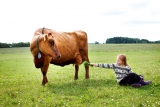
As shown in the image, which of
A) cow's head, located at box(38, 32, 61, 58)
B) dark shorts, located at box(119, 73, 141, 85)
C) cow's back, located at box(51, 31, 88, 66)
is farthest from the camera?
cow's back, located at box(51, 31, 88, 66)

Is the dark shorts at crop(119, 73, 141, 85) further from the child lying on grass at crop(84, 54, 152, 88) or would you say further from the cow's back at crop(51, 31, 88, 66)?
the cow's back at crop(51, 31, 88, 66)

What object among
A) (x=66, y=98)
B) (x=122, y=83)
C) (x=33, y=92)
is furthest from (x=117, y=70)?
(x=33, y=92)

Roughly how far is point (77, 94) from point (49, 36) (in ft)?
11.6

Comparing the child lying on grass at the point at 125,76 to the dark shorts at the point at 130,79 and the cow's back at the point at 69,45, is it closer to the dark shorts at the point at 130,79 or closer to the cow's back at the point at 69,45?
the dark shorts at the point at 130,79

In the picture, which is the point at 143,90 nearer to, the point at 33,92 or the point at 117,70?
the point at 117,70

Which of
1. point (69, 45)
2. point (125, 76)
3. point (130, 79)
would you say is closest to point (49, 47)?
point (69, 45)

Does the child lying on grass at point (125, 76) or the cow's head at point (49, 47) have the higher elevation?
the cow's head at point (49, 47)

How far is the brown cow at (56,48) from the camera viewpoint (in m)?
11.9

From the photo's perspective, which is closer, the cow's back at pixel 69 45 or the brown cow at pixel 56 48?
the brown cow at pixel 56 48

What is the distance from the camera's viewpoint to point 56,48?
11.9 m

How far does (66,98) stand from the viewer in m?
9.47

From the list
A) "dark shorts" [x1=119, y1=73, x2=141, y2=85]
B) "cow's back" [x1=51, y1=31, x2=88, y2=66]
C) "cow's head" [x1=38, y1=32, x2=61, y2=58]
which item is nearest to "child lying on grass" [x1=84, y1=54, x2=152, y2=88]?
"dark shorts" [x1=119, y1=73, x2=141, y2=85]

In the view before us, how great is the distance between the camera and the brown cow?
11.9m

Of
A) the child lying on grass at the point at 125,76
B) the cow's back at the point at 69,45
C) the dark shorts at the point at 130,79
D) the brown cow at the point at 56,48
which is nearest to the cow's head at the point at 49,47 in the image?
the brown cow at the point at 56,48
